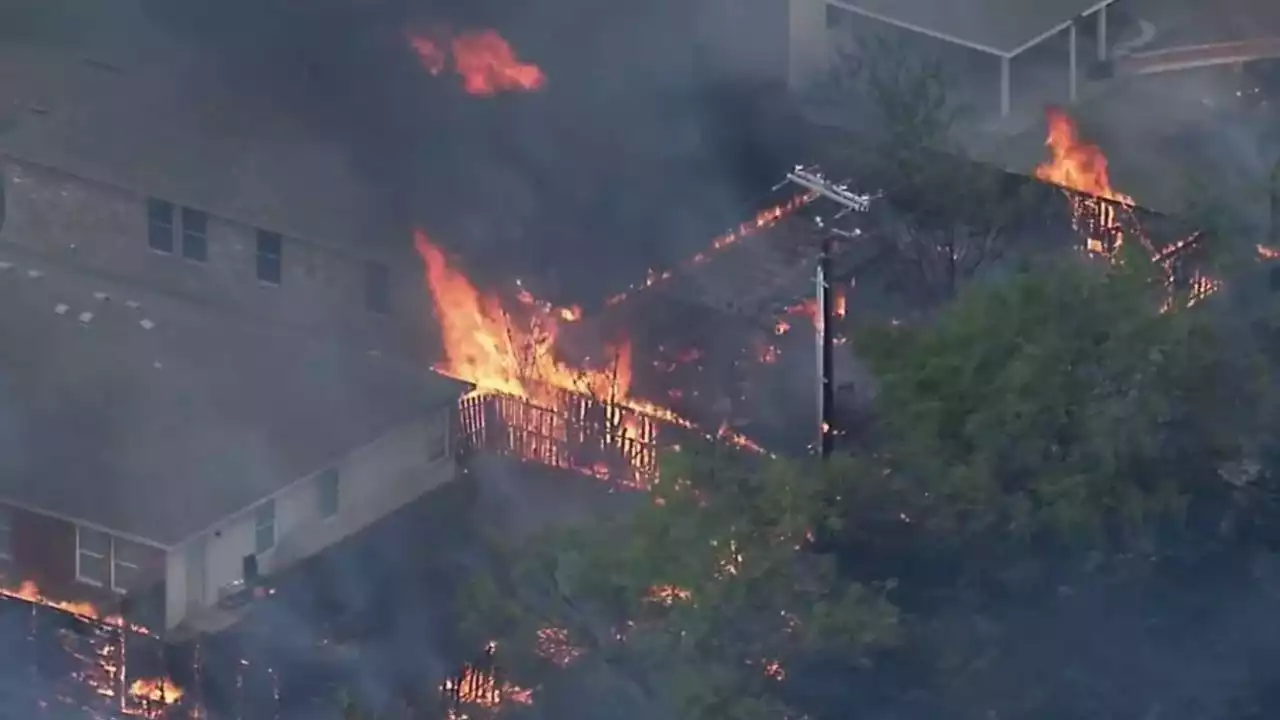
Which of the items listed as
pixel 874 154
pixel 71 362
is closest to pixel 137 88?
pixel 71 362

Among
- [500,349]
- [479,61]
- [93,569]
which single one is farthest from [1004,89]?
[93,569]

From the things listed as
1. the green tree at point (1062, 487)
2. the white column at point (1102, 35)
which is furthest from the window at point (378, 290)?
the white column at point (1102, 35)

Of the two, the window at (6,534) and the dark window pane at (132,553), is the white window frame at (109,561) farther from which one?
the window at (6,534)

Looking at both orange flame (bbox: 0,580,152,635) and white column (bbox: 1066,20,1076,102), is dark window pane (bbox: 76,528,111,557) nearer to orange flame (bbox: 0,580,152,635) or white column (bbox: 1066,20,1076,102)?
orange flame (bbox: 0,580,152,635)

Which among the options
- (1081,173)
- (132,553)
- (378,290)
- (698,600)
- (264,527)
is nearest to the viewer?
(698,600)

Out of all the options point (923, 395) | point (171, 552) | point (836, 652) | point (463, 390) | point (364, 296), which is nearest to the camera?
point (836, 652)

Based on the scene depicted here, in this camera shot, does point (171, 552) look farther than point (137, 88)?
No

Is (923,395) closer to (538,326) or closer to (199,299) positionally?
(538,326)

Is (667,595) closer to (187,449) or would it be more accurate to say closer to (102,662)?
(102,662)
